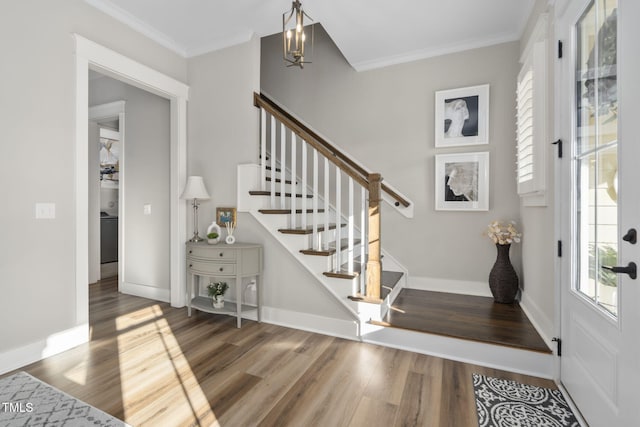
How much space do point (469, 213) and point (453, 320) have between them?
125cm

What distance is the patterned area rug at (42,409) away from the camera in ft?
4.98

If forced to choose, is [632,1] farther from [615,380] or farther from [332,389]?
[332,389]

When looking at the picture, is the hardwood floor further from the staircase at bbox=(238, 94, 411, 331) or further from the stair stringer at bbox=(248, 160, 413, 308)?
the stair stringer at bbox=(248, 160, 413, 308)

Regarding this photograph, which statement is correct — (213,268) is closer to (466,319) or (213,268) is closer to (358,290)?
(358,290)

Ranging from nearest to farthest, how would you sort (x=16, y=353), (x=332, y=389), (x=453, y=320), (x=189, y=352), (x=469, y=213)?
(x=332, y=389) < (x=16, y=353) < (x=189, y=352) < (x=453, y=320) < (x=469, y=213)

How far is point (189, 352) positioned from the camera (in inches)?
91.2

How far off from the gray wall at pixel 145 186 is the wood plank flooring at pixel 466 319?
8.73ft

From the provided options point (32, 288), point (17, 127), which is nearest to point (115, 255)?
point (32, 288)

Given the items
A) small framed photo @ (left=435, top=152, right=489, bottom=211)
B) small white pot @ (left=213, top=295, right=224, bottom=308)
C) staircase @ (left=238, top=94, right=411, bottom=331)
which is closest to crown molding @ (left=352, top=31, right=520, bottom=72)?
small framed photo @ (left=435, top=152, right=489, bottom=211)

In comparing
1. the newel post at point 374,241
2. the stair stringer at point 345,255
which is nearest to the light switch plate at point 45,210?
the stair stringer at point 345,255

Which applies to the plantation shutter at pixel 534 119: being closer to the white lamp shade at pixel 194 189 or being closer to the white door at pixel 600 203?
the white door at pixel 600 203

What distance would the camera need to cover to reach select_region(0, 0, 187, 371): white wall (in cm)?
206

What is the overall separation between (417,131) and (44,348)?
3.83 m

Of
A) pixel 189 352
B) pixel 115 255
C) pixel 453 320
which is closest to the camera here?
pixel 189 352
